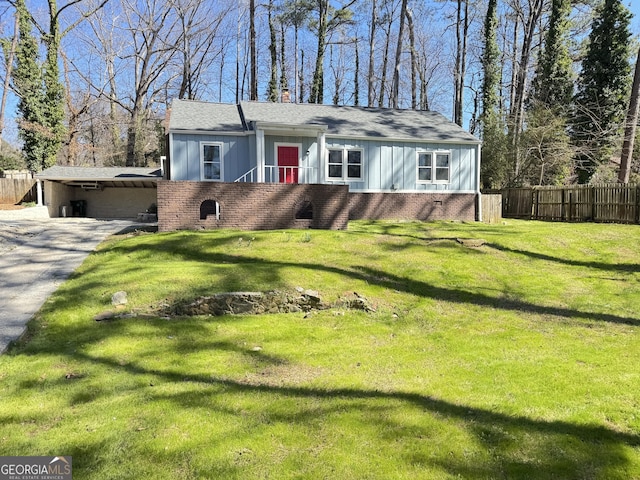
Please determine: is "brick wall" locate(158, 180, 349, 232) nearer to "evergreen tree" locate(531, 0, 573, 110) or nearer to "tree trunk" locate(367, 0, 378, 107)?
"evergreen tree" locate(531, 0, 573, 110)

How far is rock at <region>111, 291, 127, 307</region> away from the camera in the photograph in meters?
6.96

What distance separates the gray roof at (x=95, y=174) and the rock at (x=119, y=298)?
51.6 ft

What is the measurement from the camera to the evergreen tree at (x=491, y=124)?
1010 inches

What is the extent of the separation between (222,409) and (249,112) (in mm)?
16649

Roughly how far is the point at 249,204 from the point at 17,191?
19459 millimetres

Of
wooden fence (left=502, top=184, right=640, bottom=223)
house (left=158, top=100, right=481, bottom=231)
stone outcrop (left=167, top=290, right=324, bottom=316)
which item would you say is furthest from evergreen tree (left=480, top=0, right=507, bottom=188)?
stone outcrop (left=167, top=290, right=324, bottom=316)

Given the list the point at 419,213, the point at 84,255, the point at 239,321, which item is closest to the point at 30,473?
the point at 239,321

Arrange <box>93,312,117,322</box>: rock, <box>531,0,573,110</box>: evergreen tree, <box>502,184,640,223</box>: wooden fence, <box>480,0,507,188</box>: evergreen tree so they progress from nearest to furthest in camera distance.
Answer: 1. <box>93,312,117,322</box>: rock
2. <box>502,184,640,223</box>: wooden fence
3. <box>531,0,573,110</box>: evergreen tree
4. <box>480,0,507,188</box>: evergreen tree

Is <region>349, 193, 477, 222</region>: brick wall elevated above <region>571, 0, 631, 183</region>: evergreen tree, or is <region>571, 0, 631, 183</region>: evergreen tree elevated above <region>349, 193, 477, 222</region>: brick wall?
<region>571, 0, 631, 183</region>: evergreen tree

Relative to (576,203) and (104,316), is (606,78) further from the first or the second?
(104,316)

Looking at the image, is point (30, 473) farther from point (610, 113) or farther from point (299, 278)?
point (610, 113)

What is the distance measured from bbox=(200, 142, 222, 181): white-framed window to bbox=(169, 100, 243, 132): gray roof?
24.7 inches

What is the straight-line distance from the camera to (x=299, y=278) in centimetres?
814

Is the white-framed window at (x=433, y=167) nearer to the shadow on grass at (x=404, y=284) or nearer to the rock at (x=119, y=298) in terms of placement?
the shadow on grass at (x=404, y=284)
